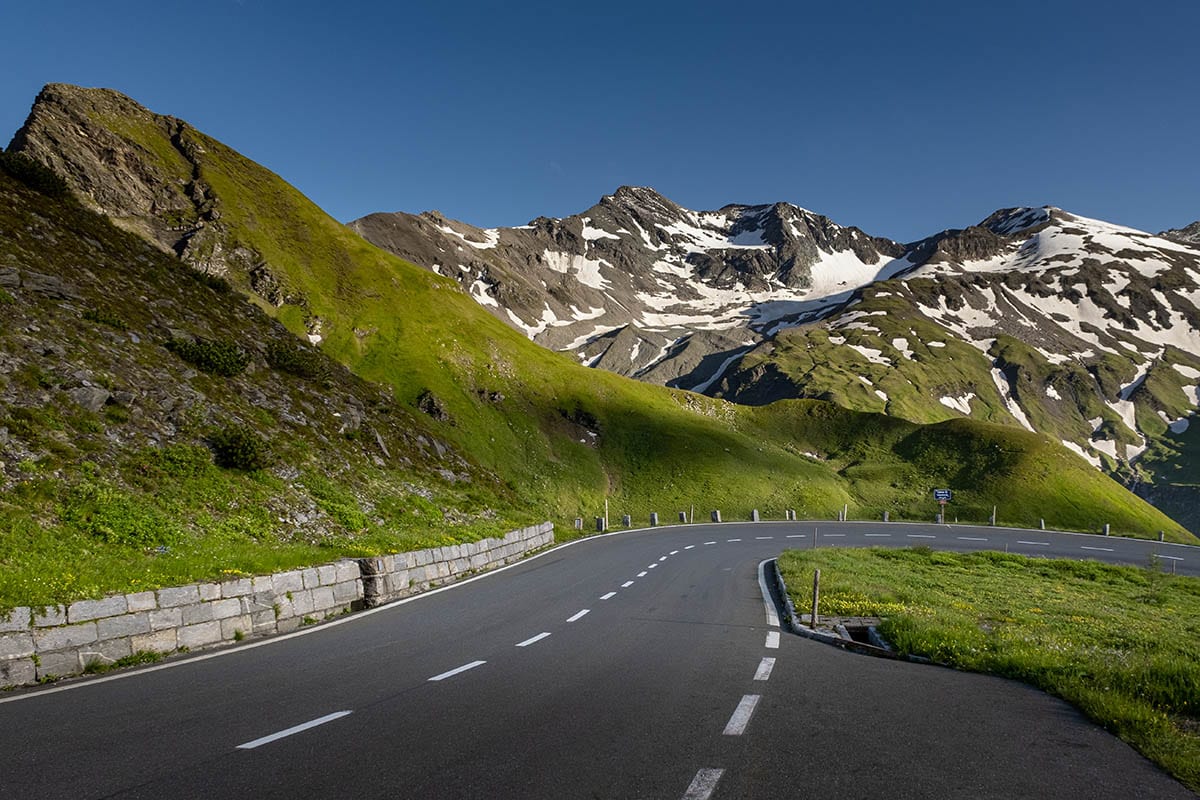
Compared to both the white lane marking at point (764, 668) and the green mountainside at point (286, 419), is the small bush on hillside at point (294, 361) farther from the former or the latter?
the white lane marking at point (764, 668)

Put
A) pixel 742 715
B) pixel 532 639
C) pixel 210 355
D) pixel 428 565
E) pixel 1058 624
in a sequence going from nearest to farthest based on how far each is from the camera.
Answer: pixel 742 715 < pixel 532 639 < pixel 1058 624 < pixel 428 565 < pixel 210 355

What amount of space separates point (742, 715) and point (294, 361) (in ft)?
85.6

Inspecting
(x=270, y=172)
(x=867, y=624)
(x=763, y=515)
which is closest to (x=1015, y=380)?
(x=763, y=515)

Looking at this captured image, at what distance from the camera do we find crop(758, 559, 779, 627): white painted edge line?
14.3 metres

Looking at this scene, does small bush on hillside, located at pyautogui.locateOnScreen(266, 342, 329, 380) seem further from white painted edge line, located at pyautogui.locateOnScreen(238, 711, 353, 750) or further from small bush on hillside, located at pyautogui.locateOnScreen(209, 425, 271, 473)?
white painted edge line, located at pyautogui.locateOnScreen(238, 711, 353, 750)

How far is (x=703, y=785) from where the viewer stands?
499 cm

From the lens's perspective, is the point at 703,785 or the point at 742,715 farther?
the point at 742,715

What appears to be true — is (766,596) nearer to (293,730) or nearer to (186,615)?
(186,615)

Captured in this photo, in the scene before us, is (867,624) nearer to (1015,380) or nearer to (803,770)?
(803,770)

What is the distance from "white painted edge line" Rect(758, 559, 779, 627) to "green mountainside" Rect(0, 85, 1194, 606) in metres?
9.58

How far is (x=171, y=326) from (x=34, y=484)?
1291cm

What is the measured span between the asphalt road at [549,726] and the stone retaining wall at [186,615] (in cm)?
56

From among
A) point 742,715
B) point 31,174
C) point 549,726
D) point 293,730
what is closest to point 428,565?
point 293,730

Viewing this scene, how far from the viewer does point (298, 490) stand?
19047 mm
